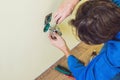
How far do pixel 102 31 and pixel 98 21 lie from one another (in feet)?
0.16

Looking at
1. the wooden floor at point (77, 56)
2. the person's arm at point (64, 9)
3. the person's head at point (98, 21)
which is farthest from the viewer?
the wooden floor at point (77, 56)

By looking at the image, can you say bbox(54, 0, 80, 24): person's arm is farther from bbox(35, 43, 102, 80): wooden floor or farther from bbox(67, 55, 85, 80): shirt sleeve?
bbox(35, 43, 102, 80): wooden floor

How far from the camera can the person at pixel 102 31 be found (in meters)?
0.89

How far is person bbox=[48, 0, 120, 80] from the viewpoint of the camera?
2.93ft

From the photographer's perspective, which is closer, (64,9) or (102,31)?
(102,31)

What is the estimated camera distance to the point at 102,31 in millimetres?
915

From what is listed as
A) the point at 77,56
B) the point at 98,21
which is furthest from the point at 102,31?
the point at 77,56

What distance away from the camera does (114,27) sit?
92 cm

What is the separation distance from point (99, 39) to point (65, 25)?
58 cm

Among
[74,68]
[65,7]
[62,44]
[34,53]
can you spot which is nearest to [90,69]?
[74,68]

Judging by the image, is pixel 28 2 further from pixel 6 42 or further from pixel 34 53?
pixel 34 53

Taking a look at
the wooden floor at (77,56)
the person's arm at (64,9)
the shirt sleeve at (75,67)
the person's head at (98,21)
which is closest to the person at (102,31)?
the person's head at (98,21)

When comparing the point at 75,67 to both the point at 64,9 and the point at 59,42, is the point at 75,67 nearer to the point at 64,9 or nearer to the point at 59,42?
the point at 59,42

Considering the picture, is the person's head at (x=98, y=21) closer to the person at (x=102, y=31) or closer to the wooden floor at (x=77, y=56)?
the person at (x=102, y=31)
